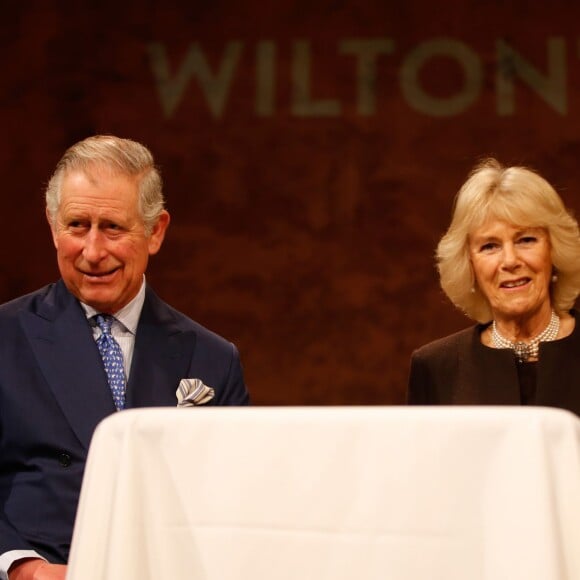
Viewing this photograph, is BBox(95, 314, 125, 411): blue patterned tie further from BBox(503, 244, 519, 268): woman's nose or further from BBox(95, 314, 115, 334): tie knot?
BBox(503, 244, 519, 268): woman's nose

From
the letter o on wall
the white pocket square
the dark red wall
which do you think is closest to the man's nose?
the white pocket square

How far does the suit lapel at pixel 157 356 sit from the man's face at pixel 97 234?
0.30 ft

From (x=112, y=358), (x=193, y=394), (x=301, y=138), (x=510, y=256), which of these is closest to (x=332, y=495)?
(x=193, y=394)

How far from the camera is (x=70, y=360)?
2.10m

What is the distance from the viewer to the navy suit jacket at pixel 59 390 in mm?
1948

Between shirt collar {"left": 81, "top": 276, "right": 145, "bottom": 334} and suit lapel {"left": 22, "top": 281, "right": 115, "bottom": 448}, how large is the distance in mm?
37

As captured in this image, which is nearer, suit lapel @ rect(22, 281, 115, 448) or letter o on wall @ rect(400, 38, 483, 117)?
suit lapel @ rect(22, 281, 115, 448)

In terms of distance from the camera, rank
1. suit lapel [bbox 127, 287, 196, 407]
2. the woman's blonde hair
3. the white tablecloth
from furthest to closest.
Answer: the woman's blonde hair < suit lapel [bbox 127, 287, 196, 407] < the white tablecloth

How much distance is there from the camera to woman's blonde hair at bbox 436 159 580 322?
244 centimetres

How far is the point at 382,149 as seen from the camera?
4.10 metres

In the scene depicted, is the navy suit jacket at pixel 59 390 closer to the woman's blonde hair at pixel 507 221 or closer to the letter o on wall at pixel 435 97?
the woman's blonde hair at pixel 507 221

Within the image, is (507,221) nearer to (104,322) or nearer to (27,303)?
(104,322)

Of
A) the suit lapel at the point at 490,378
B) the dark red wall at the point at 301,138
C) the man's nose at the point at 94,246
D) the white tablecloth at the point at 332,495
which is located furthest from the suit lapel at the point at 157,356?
the dark red wall at the point at 301,138

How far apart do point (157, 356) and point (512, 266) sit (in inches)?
33.6
